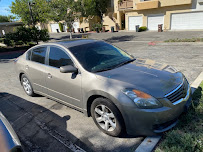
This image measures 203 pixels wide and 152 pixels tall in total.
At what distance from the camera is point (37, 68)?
4336 mm

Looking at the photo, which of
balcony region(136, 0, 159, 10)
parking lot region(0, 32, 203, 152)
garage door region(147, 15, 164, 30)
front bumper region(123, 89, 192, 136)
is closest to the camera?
front bumper region(123, 89, 192, 136)

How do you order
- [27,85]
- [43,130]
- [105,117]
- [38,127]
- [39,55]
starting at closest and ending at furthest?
[105,117]
[43,130]
[38,127]
[39,55]
[27,85]

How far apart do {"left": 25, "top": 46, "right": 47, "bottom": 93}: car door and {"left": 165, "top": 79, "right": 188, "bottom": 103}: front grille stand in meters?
2.89

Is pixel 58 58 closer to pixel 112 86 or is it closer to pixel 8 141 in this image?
pixel 112 86

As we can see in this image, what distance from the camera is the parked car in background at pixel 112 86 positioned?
2.62 m

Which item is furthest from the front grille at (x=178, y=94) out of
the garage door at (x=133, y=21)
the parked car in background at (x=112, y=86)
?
the garage door at (x=133, y=21)

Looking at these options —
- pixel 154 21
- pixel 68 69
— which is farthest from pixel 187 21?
pixel 68 69

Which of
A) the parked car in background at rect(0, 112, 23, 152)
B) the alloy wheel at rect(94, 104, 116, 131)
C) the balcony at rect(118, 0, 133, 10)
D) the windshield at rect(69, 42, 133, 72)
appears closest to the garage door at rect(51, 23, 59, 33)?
the balcony at rect(118, 0, 133, 10)

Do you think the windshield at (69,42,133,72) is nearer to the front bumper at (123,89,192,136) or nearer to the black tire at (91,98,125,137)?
the black tire at (91,98,125,137)

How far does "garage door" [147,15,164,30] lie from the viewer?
24284 millimetres

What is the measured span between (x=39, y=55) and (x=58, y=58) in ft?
2.86

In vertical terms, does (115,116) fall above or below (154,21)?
below

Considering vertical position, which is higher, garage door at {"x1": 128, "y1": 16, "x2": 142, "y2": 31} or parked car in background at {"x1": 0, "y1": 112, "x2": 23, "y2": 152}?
garage door at {"x1": 128, "y1": 16, "x2": 142, "y2": 31}

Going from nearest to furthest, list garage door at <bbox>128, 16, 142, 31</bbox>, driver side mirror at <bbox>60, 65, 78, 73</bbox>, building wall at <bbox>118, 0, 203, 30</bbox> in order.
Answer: driver side mirror at <bbox>60, 65, 78, 73</bbox> < building wall at <bbox>118, 0, 203, 30</bbox> < garage door at <bbox>128, 16, 142, 31</bbox>
